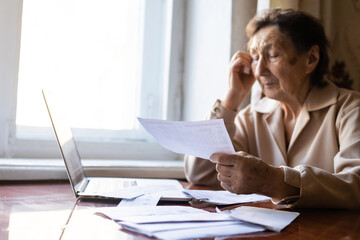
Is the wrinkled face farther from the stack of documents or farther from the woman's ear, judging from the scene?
the stack of documents

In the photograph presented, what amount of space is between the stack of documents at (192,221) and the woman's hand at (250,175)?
0.07 meters

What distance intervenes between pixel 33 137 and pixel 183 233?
→ 4.13 feet

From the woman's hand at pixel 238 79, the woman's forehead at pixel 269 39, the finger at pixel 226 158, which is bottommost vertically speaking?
the finger at pixel 226 158

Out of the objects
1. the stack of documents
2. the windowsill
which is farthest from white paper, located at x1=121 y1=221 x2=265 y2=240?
the windowsill

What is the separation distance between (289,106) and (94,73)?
966 mm

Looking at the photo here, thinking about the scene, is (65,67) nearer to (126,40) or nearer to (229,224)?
(126,40)

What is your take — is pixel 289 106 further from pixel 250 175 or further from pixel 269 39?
pixel 250 175

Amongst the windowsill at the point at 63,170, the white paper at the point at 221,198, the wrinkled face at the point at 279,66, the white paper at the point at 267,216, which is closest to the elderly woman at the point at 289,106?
the wrinkled face at the point at 279,66

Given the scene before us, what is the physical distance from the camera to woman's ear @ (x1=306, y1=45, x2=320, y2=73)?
57.4 inches

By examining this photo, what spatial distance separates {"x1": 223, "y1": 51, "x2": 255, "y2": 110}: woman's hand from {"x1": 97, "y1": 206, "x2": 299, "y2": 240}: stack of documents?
0.69m

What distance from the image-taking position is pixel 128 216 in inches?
29.6

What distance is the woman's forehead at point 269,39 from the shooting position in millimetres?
1412

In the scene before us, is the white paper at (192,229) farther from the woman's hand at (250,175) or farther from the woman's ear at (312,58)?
the woman's ear at (312,58)

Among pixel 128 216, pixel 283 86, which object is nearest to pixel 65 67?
pixel 283 86
